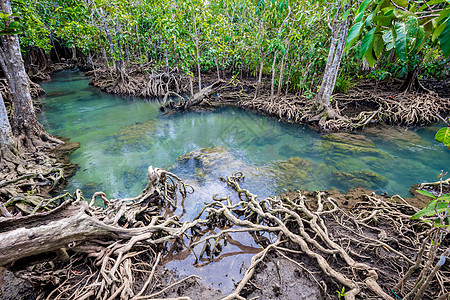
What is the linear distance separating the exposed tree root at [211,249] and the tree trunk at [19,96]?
11.1 ft

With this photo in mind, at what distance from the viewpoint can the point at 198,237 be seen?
3.15 meters

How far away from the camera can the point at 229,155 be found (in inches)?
243

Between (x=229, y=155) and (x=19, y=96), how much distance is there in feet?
18.0

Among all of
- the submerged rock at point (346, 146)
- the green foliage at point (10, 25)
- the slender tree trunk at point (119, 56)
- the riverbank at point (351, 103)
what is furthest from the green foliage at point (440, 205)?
the slender tree trunk at point (119, 56)

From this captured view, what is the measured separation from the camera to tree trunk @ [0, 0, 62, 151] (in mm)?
4684

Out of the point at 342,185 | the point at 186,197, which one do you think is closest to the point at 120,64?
the point at 186,197

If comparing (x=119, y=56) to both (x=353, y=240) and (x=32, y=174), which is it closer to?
(x=32, y=174)

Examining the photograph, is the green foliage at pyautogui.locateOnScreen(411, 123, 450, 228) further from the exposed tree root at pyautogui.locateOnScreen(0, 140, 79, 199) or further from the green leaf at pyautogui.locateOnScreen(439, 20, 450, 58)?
the exposed tree root at pyautogui.locateOnScreen(0, 140, 79, 199)

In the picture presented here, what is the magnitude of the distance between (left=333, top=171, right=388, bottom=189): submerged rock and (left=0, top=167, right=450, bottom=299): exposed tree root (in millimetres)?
1251

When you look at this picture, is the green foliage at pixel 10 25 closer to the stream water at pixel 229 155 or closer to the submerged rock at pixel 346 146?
the stream water at pixel 229 155

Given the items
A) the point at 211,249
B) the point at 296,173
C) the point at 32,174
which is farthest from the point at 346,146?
the point at 32,174

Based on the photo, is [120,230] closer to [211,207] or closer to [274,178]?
[211,207]

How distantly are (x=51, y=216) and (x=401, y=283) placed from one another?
139 inches

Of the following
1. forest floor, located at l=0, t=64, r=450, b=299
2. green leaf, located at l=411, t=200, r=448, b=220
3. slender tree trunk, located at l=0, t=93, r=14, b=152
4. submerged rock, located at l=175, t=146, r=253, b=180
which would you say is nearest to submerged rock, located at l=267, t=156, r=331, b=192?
forest floor, located at l=0, t=64, r=450, b=299
